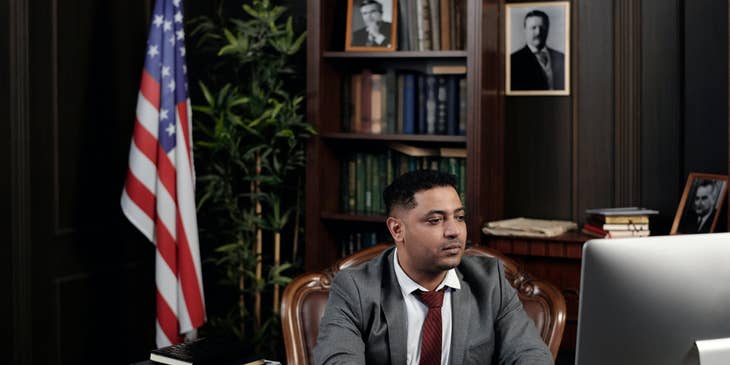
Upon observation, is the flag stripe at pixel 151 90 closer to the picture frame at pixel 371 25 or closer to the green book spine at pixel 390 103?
the picture frame at pixel 371 25

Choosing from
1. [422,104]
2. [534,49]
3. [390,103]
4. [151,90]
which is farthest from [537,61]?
[151,90]

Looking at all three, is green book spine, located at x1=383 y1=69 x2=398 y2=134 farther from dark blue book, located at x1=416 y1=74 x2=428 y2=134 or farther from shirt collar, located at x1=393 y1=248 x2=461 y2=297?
shirt collar, located at x1=393 y1=248 x2=461 y2=297

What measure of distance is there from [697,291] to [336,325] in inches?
42.1

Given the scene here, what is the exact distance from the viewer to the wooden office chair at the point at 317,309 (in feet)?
7.87

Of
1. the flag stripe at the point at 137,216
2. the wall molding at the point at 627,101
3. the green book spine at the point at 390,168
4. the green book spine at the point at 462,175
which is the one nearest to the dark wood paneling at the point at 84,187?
the flag stripe at the point at 137,216

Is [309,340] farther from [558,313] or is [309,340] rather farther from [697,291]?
[697,291]

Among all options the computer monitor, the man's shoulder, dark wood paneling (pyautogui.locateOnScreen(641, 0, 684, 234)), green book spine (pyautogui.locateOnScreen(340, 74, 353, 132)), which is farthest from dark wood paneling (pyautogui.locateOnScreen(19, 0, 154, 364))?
the computer monitor

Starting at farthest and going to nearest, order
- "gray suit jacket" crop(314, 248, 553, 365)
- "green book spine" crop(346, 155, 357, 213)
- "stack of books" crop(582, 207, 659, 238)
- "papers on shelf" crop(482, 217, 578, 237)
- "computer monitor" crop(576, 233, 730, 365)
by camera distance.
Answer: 1. "green book spine" crop(346, 155, 357, 213)
2. "papers on shelf" crop(482, 217, 578, 237)
3. "stack of books" crop(582, 207, 659, 238)
4. "gray suit jacket" crop(314, 248, 553, 365)
5. "computer monitor" crop(576, 233, 730, 365)

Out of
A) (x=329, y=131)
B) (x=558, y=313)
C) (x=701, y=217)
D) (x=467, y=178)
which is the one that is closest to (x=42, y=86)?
(x=329, y=131)

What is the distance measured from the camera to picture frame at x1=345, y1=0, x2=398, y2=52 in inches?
141

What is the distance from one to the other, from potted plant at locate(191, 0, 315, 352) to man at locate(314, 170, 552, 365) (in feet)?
4.66

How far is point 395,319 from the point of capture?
2102mm

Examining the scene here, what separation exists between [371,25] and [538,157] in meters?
0.92

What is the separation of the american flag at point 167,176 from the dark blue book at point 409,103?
900mm
